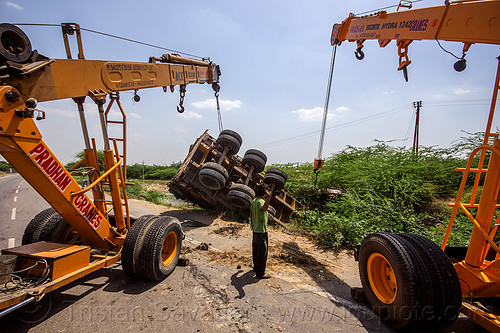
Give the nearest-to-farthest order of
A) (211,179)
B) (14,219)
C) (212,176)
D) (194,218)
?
(212,176) < (211,179) < (14,219) < (194,218)

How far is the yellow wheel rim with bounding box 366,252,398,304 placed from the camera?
379 cm

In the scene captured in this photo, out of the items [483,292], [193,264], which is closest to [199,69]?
[193,264]

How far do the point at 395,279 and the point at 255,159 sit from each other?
22.1 feet

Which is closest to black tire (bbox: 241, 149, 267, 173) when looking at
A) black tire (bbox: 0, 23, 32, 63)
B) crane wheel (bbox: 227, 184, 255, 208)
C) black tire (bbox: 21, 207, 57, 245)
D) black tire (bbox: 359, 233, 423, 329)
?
crane wheel (bbox: 227, 184, 255, 208)

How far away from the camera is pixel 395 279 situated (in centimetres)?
330

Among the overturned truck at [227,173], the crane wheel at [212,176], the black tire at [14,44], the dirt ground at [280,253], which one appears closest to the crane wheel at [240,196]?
the overturned truck at [227,173]

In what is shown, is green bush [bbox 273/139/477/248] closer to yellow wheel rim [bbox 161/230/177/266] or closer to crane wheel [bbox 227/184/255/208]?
crane wheel [bbox 227/184/255/208]

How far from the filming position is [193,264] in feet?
16.9

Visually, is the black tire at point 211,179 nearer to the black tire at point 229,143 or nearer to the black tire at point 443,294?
the black tire at point 229,143

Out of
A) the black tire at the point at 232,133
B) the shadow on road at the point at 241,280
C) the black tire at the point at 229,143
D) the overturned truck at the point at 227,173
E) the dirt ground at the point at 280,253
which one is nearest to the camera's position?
the shadow on road at the point at 241,280

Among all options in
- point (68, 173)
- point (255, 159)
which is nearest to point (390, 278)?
point (68, 173)

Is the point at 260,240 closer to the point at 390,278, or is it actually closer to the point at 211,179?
the point at 390,278

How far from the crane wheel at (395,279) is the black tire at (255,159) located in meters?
5.90

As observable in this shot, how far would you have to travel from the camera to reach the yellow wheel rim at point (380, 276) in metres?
3.79
